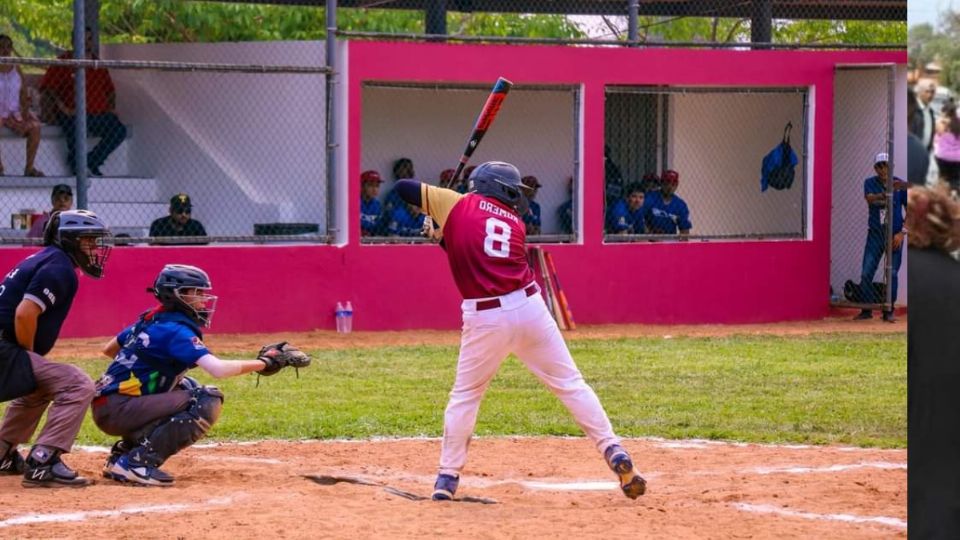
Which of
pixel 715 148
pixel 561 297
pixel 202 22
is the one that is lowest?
pixel 561 297

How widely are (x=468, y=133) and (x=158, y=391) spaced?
11.5 metres

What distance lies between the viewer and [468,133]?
749 inches

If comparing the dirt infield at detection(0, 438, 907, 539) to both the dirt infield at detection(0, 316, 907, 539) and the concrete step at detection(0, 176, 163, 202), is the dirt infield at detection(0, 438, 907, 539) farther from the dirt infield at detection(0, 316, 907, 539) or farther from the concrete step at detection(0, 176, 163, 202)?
the concrete step at detection(0, 176, 163, 202)

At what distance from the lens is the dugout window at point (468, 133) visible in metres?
18.2

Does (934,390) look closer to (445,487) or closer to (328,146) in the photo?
(445,487)

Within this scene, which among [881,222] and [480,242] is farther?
[881,222]

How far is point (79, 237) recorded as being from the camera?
7848 millimetres

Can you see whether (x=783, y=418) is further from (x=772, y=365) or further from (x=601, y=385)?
(x=772, y=365)

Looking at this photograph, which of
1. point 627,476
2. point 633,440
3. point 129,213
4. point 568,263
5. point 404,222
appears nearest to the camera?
point 627,476

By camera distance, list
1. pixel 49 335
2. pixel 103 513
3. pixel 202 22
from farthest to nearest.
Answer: pixel 202 22 → pixel 49 335 → pixel 103 513

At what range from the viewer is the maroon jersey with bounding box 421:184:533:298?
7445 millimetres

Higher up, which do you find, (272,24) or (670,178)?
(272,24)

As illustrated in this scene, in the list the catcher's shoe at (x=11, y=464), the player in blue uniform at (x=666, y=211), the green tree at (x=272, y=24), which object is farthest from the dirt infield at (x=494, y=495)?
the green tree at (x=272, y=24)

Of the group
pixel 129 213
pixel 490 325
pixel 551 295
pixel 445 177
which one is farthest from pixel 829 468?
pixel 129 213
